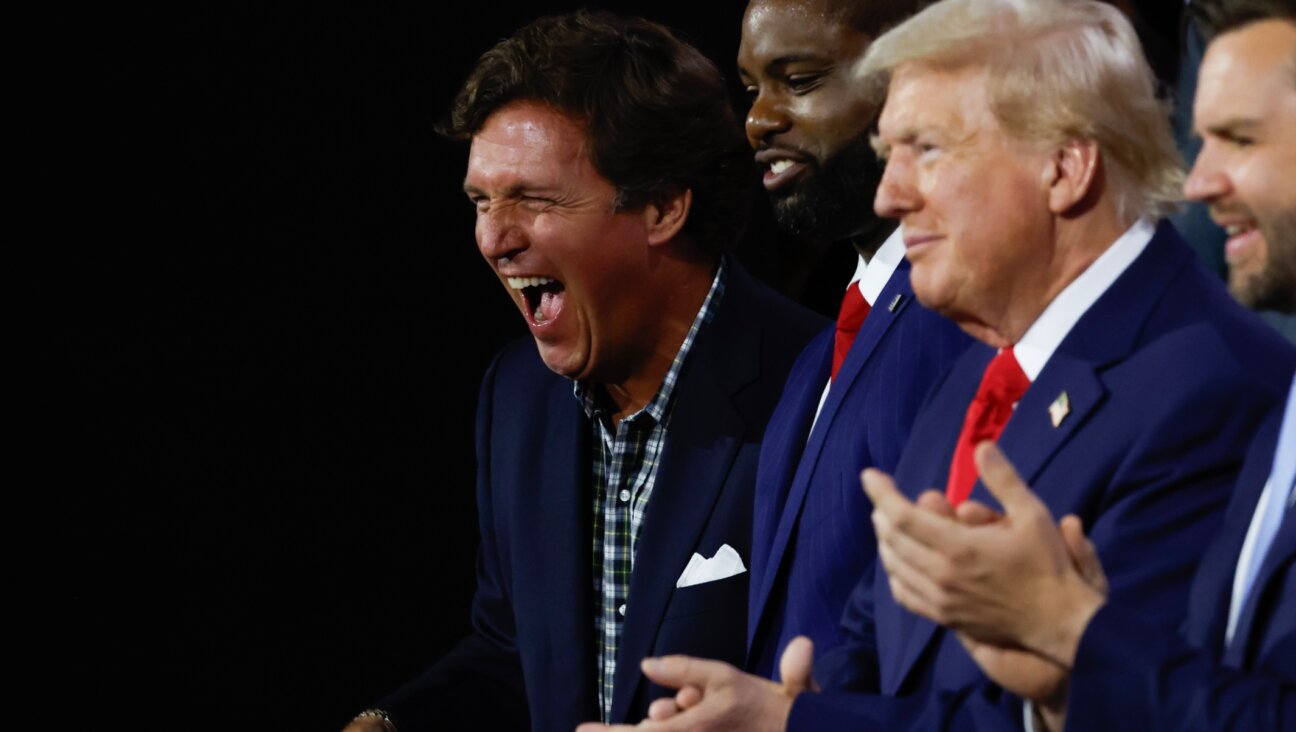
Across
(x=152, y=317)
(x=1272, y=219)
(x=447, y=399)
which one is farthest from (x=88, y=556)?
(x=1272, y=219)

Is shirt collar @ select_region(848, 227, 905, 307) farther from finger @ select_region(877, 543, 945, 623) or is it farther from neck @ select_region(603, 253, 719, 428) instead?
finger @ select_region(877, 543, 945, 623)

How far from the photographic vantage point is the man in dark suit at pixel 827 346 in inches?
90.1

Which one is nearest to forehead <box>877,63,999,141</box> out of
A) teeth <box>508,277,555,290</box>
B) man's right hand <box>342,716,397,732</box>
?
teeth <box>508,277,555,290</box>

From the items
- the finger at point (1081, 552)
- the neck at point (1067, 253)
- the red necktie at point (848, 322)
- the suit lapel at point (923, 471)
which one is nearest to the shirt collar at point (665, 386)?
the red necktie at point (848, 322)

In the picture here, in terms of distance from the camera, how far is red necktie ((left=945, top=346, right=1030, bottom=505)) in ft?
6.35

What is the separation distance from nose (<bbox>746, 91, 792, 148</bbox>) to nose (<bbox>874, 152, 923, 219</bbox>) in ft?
2.02

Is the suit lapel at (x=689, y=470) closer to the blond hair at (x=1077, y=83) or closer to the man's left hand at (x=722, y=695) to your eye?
the man's left hand at (x=722, y=695)

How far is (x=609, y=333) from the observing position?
Result: 280 centimetres

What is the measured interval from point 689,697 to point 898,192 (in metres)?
0.60

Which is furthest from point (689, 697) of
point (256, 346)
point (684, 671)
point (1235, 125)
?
point (256, 346)

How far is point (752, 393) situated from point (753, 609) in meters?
0.45

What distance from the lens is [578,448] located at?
285cm

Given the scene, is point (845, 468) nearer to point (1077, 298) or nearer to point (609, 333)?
point (1077, 298)

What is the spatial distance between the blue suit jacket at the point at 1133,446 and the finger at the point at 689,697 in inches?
4.6
